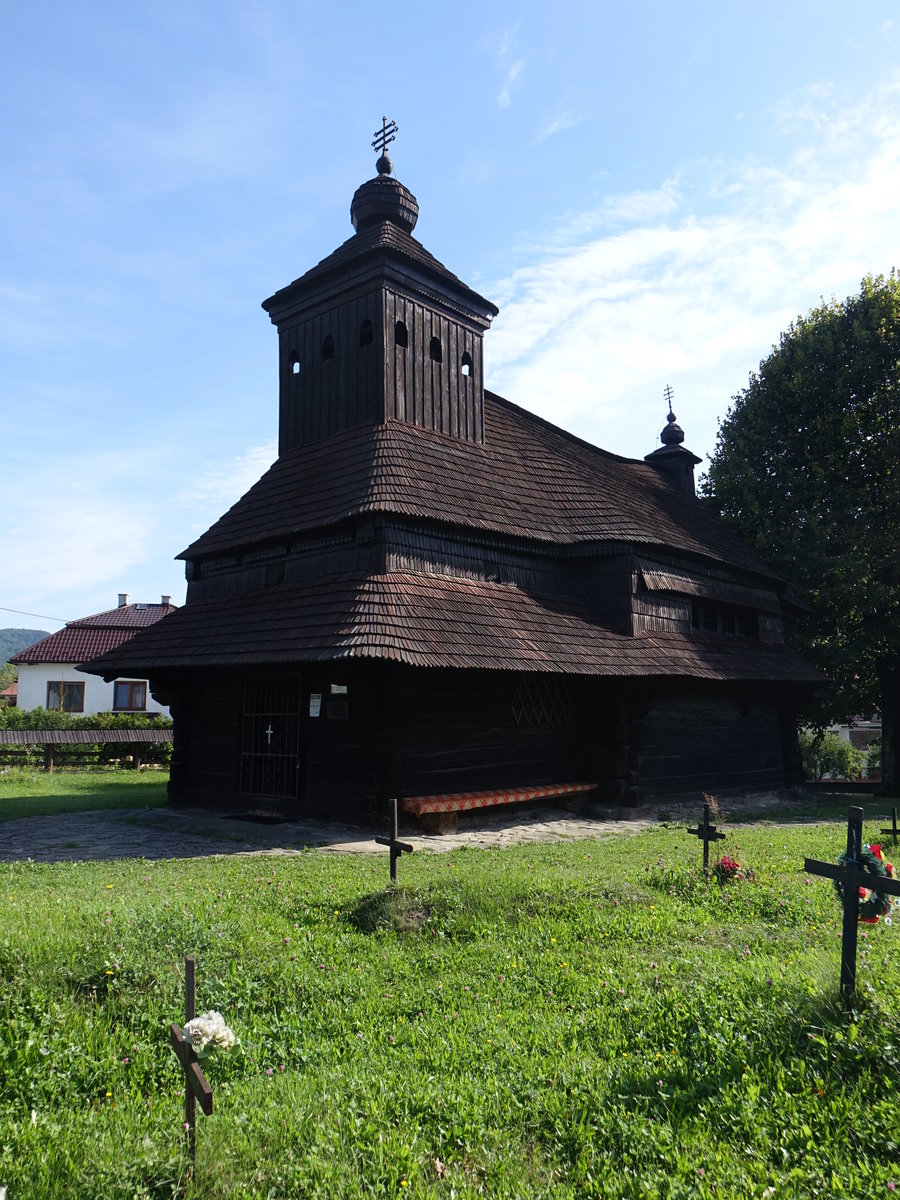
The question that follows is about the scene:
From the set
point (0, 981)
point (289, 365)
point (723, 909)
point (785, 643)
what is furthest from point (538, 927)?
point (785, 643)

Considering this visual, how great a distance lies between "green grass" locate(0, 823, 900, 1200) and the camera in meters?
3.31

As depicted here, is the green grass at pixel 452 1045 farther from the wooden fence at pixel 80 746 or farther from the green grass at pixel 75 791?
the wooden fence at pixel 80 746

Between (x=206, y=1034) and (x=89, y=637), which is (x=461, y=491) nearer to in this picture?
(x=206, y=1034)

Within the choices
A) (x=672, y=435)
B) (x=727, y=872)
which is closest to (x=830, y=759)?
(x=672, y=435)

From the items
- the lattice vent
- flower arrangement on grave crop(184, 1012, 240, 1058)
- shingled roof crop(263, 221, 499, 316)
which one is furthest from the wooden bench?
shingled roof crop(263, 221, 499, 316)

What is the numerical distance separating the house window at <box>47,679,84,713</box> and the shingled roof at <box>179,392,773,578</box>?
73.0ft

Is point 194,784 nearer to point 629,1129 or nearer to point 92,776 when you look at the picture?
point 92,776

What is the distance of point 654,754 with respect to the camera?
50.5 ft

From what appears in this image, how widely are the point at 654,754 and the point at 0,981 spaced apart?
1233 centimetres

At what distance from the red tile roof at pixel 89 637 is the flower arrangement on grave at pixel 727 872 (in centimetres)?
2871

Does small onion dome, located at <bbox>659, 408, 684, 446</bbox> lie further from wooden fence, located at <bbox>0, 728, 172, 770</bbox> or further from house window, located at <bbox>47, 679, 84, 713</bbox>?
house window, located at <bbox>47, 679, 84, 713</bbox>

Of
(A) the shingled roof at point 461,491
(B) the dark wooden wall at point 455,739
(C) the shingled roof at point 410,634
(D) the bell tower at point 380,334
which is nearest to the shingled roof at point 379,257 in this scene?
(D) the bell tower at point 380,334

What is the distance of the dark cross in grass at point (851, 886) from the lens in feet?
14.0

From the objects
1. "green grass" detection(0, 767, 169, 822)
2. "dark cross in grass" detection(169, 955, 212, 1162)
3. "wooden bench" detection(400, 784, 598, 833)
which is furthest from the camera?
"green grass" detection(0, 767, 169, 822)
